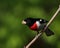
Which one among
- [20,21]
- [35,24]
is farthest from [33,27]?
[20,21]

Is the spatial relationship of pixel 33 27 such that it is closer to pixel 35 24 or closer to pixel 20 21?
pixel 35 24

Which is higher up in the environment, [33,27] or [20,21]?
[33,27]

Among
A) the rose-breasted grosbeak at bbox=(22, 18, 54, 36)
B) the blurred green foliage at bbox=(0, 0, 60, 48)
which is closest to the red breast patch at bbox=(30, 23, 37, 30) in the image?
the rose-breasted grosbeak at bbox=(22, 18, 54, 36)

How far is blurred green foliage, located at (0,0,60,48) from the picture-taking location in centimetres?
450

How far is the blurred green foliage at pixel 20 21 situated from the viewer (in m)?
4.50

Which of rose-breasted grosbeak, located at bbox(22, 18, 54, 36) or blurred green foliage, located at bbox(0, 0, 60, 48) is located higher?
rose-breasted grosbeak, located at bbox(22, 18, 54, 36)

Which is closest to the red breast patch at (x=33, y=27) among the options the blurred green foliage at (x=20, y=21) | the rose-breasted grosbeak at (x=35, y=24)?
the rose-breasted grosbeak at (x=35, y=24)

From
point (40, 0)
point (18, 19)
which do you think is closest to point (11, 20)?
point (18, 19)

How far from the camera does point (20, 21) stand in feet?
14.9

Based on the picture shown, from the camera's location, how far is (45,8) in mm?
4918

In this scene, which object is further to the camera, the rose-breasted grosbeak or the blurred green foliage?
Result: the blurred green foliage

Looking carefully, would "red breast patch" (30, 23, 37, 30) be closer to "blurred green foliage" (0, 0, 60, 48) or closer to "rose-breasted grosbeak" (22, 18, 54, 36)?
"rose-breasted grosbeak" (22, 18, 54, 36)

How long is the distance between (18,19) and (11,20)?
92 millimetres

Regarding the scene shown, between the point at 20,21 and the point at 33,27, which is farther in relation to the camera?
the point at 20,21
